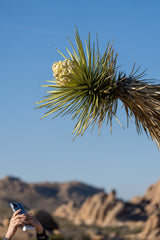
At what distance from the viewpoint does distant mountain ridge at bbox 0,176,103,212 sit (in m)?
80.7

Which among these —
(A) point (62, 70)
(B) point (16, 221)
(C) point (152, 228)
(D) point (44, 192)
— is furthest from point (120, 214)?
(B) point (16, 221)

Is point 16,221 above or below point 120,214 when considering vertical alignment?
above

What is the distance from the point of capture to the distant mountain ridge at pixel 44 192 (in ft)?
265

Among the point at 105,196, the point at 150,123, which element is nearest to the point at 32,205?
the point at 105,196

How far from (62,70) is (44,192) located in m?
81.2

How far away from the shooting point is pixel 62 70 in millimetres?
7355

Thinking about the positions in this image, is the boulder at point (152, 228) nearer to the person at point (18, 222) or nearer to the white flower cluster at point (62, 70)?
the white flower cluster at point (62, 70)

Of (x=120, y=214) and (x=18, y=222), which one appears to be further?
(x=120, y=214)

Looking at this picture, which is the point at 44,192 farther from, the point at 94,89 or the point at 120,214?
the point at 94,89

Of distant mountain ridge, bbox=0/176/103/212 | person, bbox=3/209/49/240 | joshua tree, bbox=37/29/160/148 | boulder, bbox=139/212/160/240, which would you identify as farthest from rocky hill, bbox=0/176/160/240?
person, bbox=3/209/49/240

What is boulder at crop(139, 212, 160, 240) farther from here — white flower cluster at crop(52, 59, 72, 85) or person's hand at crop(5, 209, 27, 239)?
person's hand at crop(5, 209, 27, 239)

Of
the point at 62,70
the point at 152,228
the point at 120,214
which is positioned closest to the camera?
the point at 62,70

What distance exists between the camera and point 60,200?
84062 mm

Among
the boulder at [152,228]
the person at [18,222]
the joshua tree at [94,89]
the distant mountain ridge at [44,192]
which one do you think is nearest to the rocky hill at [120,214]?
the boulder at [152,228]
